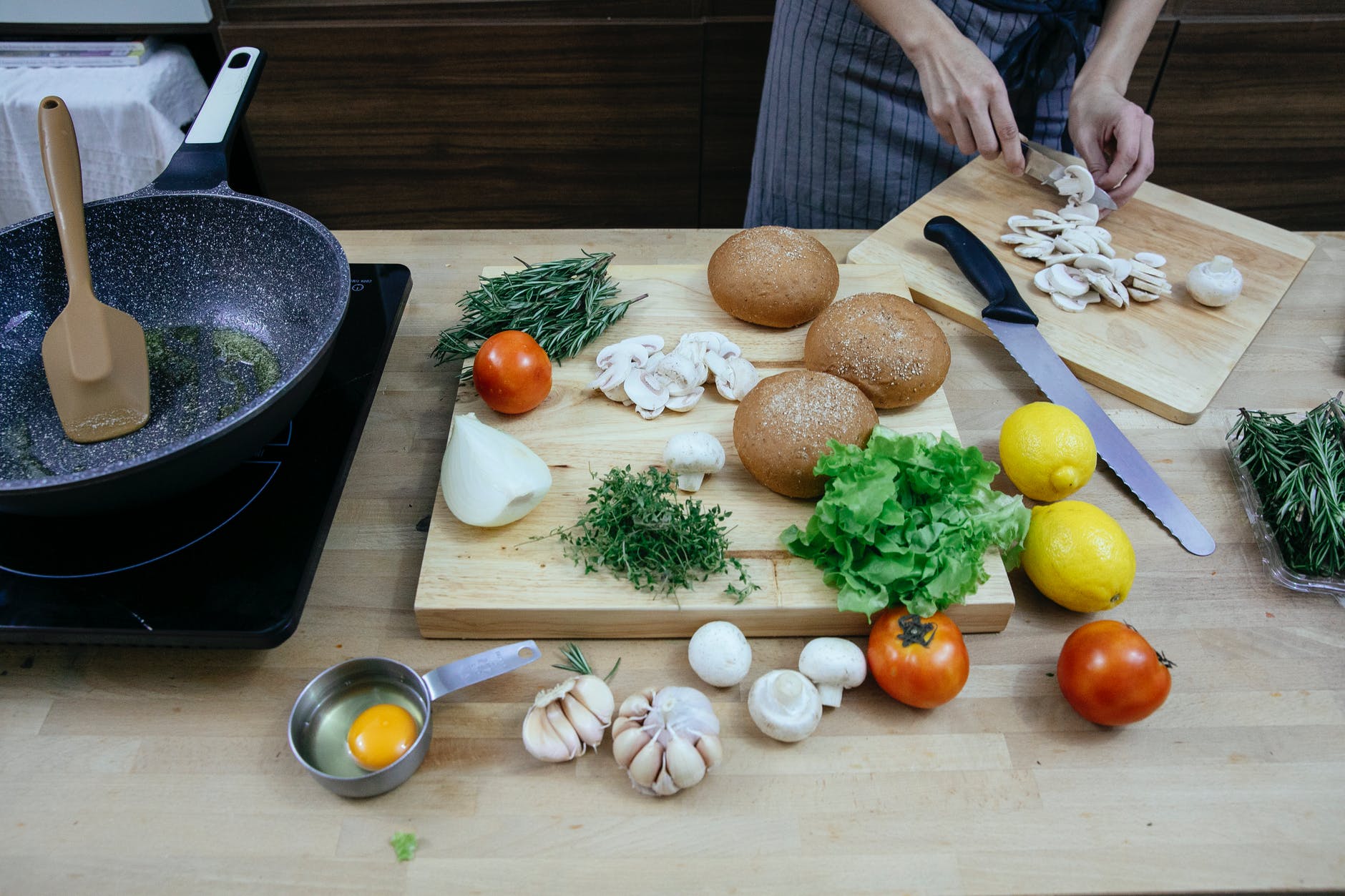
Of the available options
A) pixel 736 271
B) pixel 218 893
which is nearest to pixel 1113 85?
pixel 736 271

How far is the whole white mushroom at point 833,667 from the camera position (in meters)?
0.79

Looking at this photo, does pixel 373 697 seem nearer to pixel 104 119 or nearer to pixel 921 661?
pixel 921 661

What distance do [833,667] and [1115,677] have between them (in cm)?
24

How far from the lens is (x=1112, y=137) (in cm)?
137

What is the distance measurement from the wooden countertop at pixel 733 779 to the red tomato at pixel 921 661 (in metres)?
0.04

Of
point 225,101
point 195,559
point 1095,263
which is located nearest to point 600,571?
point 195,559

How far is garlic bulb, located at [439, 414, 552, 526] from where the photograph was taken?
2.87 ft

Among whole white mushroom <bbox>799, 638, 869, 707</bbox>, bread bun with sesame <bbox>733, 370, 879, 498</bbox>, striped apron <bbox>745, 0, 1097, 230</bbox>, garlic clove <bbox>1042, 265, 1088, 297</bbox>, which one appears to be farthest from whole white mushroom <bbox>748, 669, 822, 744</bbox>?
striped apron <bbox>745, 0, 1097, 230</bbox>

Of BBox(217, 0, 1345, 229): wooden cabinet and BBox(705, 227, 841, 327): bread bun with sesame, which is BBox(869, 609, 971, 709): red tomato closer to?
BBox(705, 227, 841, 327): bread bun with sesame

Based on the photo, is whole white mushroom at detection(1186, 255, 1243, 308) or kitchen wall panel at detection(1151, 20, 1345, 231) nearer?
whole white mushroom at detection(1186, 255, 1243, 308)

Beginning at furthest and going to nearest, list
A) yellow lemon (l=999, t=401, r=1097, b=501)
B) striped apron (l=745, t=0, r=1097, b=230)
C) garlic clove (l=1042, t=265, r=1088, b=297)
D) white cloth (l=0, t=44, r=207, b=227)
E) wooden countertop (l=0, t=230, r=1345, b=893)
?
white cloth (l=0, t=44, r=207, b=227)
striped apron (l=745, t=0, r=1097, b=230)
garlic clove (l=1042, t=265, r=1088, b=297)
yellow lemon (l=999, t=401, r=1097, b=501)
wooden countertop (l=0, t=230, r=1345, b=893)

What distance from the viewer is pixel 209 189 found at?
3.23ft

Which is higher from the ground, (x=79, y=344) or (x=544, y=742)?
(x=79, y=344)

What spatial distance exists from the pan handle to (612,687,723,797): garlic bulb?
768 millimetres
